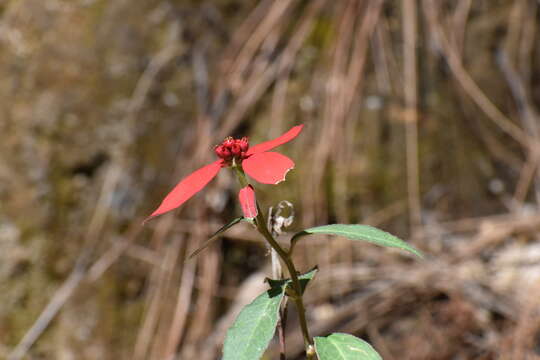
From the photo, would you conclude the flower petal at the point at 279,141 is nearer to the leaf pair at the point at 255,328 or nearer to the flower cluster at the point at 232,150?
the flower cluster at the point at 232,150

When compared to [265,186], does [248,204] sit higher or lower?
lower

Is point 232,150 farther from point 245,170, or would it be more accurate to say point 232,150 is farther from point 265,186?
point 265,186

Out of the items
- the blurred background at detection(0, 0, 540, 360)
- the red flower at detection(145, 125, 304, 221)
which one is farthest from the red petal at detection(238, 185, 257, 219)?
the blurred background at detection(0, 0, 540, 360)

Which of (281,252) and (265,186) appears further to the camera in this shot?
(265,186)

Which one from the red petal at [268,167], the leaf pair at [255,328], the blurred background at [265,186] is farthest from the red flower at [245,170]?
the blurred background at [265,186]

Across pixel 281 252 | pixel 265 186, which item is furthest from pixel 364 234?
pixel 265 186

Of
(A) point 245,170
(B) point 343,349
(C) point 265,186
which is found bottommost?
(B) point 343,349
